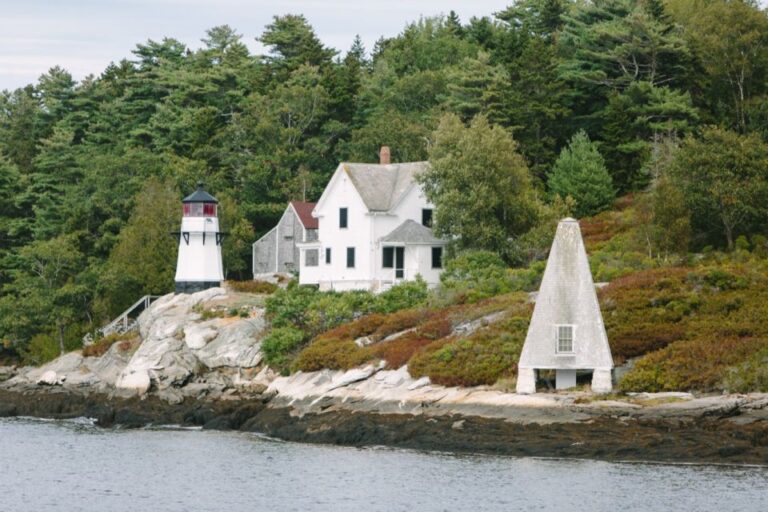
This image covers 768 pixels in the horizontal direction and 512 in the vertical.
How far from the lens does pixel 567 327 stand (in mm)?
43750

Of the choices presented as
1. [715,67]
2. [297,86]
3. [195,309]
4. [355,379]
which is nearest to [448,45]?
[297,86]

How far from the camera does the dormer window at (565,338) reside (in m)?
43.6

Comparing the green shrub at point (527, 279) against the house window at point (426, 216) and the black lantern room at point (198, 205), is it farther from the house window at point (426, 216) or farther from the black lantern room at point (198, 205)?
the black lantern room at point (198, 205)

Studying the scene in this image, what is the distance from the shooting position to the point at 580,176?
63969 mm

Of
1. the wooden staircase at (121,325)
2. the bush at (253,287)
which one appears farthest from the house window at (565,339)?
the wooden staircase at (121,325)

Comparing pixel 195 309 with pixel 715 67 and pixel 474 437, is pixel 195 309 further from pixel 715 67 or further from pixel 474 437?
pixel 715 67

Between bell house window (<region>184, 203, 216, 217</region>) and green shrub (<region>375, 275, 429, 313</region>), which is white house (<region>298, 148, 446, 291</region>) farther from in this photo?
bell house window (<region>184, 203, 216, 217</region>)

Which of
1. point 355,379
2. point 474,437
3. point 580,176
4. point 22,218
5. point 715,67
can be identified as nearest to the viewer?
point 474,437

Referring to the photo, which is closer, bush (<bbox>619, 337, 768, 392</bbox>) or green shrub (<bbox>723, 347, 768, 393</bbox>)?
green shrub (<bbox>723, 347, 768, 393</bbox>)

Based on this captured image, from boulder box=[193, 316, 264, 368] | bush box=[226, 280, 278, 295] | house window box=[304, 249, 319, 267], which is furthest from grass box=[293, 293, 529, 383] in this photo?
house window box=[304, 249, 319, 267]

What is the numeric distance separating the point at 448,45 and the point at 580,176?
2507cm

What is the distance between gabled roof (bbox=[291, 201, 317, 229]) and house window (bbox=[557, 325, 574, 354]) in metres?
25.6

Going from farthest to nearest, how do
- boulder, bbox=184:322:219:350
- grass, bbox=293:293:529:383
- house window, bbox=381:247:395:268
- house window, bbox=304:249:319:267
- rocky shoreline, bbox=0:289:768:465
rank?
house window, bbox=304:249:319:267 < house window, bbox=381:247:395:268 < boulder, bbox=184:322:219:350 < grass, bbox=293:293:529:383 < rocky shoreline, bbox=0:289:768:465

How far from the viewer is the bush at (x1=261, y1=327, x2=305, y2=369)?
5366 cm
